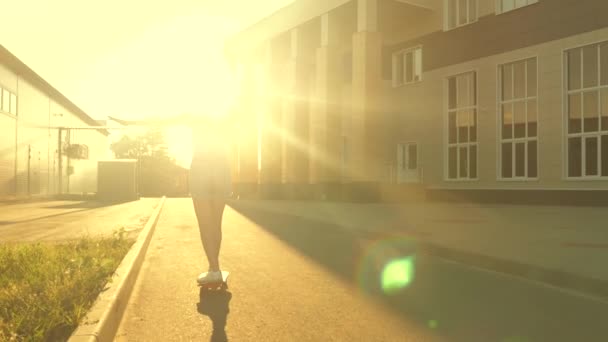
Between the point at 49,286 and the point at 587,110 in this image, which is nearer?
the point at 49,286

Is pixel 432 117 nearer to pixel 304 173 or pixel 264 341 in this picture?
pixel 304 173

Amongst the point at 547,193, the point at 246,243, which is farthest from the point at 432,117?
the point at 246,243

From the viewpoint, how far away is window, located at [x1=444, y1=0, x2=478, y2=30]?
95.6 ft

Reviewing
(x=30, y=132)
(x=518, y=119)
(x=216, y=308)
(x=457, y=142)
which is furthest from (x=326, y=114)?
(x=216, y=308)

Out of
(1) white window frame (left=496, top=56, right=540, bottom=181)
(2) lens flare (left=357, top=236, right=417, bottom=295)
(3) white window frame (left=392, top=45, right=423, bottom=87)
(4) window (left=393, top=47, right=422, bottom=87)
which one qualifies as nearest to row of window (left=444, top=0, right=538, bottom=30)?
(3) white window frame (left=392, top=45, right=423, bottom=87)

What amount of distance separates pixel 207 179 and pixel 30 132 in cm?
3852

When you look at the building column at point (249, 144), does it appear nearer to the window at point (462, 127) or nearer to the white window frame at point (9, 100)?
the white window frame at point (9, 100)

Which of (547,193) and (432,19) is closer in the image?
(547,193)

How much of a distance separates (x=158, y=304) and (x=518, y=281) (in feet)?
13.8

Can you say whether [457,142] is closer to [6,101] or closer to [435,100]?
[435,100]

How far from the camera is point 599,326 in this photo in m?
4.71

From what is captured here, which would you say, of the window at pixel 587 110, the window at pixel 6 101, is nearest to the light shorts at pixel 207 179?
the window at pixel 587 110

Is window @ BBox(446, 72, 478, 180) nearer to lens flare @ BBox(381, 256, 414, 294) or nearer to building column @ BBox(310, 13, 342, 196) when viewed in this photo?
building column @ BBox(310, 13, 342, 196)

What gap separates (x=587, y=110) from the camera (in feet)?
76.0
